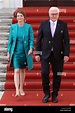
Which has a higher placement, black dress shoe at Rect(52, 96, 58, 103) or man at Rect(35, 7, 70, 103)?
man at Rect(35, 7, 70, 103)

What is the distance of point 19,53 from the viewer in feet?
17.1

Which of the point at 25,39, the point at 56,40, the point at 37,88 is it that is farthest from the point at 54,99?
the point at 25,39

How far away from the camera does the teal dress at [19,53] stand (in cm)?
517

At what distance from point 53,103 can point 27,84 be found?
982 mm

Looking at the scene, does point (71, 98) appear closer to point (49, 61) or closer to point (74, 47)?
point (49, 61)

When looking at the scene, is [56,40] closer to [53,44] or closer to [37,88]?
[53,44]

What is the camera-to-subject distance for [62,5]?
29.2 ft

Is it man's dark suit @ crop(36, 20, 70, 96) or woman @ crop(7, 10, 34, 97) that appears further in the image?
woman @ crop(7, 10, 34, 97)

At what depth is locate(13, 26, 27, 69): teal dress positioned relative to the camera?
204 inches

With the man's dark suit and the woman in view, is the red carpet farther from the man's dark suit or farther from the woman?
the man's dark suit

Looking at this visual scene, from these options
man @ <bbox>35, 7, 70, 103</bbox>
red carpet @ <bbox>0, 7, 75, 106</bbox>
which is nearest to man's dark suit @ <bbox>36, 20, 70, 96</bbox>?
man @ <bbox>35, 7, 70, 103</bbox>

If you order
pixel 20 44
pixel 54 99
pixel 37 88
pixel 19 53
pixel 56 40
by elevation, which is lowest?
pixel 37 88

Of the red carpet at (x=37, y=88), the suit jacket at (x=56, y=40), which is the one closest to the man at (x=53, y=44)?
the suit jacket at (x=56, y=40)

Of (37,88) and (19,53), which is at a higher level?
(19,53)
